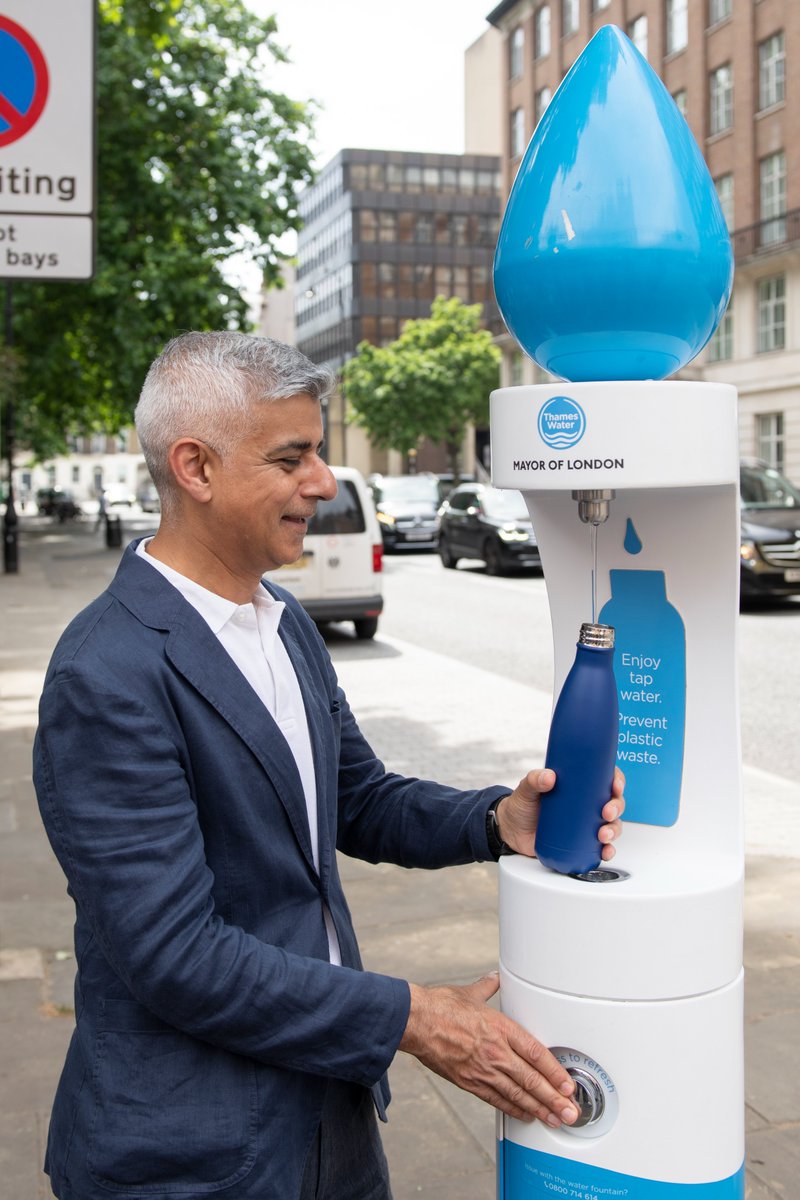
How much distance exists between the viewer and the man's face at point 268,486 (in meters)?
1.85

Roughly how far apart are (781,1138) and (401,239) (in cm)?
8561

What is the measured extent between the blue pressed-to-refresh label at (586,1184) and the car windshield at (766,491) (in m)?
14.3

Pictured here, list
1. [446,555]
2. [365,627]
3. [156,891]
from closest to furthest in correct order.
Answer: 1. [156,891]
2. [365,627]
3. [446,555]

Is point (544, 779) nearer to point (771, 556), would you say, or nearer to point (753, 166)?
point (771, 556)

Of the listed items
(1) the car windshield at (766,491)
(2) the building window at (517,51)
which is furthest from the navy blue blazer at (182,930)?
(2) the building window at (517,51)

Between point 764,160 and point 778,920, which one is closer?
point 778,920

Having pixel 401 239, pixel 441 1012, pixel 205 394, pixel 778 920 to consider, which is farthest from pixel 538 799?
pixel 401 239

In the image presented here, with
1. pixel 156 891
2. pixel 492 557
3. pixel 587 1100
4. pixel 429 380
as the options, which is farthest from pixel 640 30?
pixel 156 891

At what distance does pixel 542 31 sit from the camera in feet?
153

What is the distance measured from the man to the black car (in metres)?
18.1

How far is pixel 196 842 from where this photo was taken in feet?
5.53

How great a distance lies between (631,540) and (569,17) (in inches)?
1850

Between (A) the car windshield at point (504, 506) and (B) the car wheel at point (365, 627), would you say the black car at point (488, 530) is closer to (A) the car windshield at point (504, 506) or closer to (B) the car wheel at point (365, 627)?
(A) the car windshield at point (504, 506)

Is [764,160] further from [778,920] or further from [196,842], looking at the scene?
[196,842]
